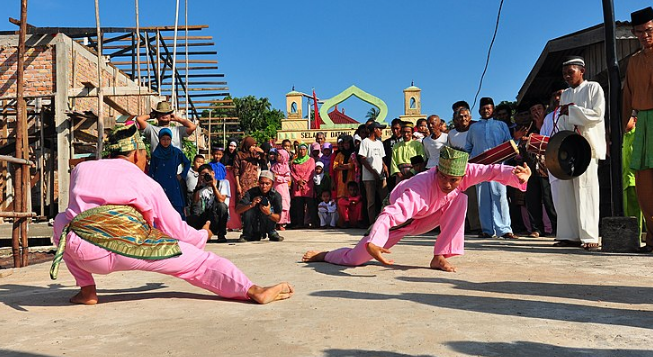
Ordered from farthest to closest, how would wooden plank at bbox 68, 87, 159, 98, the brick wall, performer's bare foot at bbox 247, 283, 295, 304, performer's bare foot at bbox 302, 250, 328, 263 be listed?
the brick wall → wooden plank at bbox 68, 87, 159, 98 → performer's bare foot at bbox 302, 250, 328, 263 → performer's bare foot at bbox 247, 283, 295, 304

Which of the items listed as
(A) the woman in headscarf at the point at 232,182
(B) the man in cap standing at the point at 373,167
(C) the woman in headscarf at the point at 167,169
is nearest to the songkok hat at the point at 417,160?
(B) the man in cap standing at the point at 373,167

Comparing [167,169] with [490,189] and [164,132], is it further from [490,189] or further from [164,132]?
[490,189]

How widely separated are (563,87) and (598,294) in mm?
Answer: 4634

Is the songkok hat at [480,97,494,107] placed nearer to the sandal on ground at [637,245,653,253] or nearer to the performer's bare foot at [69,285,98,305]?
the sandal on ground at [637,245,653,253]

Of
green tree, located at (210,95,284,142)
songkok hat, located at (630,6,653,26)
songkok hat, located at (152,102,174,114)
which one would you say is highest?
green tree, located at (210,95,284,142)

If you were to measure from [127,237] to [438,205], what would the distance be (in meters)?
2.50

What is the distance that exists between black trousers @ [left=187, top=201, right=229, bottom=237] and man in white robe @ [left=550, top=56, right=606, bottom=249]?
4493 millimetres

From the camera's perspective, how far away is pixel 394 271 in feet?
16.3

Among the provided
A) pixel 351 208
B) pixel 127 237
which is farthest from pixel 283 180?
pixel 127 237

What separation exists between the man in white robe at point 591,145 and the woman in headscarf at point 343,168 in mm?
5179

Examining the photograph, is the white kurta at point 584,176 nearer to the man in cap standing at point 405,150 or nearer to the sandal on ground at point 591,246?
the sandal on ground at point 591,246

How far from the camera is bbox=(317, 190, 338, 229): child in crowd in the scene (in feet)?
39.0

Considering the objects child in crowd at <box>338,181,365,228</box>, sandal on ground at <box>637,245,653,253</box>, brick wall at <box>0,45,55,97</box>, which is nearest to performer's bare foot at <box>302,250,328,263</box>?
sandal on ground at <box>637,245,653,253</box>

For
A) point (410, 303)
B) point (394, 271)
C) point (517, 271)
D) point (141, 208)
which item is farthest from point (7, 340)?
point (517, 271)
